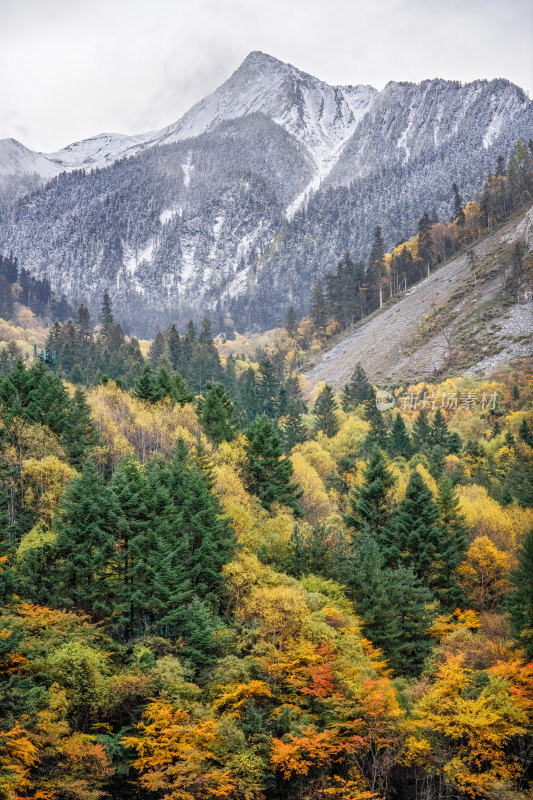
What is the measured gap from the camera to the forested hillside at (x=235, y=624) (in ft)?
104

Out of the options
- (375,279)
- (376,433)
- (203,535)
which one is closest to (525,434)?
(376,433)

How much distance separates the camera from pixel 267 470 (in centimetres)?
5659

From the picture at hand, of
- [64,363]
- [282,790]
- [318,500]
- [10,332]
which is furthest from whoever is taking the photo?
[10,332]

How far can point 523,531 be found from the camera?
5919 cm

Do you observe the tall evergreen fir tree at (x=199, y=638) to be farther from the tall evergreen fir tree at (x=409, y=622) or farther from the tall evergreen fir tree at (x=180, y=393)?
the tall evergreen fir tree at (x=180, y=393)

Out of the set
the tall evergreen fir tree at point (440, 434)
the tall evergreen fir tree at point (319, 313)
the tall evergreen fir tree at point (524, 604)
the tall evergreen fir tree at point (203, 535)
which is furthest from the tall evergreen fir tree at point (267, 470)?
the tall evergreen fir tree at point (319, 313)

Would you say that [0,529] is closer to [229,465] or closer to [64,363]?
[229,465]

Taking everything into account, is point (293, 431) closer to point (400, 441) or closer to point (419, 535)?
point (400, 441)

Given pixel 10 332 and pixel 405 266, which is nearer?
pixel 10 332

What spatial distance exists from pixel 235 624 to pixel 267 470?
732 inches

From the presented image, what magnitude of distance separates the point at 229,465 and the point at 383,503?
46.7 feet

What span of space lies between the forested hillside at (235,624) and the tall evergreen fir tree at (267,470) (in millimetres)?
184

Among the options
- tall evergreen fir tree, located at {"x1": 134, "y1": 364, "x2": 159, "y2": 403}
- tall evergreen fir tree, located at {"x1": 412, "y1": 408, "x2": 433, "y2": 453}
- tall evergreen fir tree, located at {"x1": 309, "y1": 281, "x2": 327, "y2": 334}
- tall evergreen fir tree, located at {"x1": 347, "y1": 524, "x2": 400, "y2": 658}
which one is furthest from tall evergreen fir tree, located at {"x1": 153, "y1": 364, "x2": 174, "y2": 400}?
tall evergreen fir tree, located at {"x1": 309, "y1": 281, "x2": 327, "y2": 334}

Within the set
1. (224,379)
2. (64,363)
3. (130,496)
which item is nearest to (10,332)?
(64,363)
